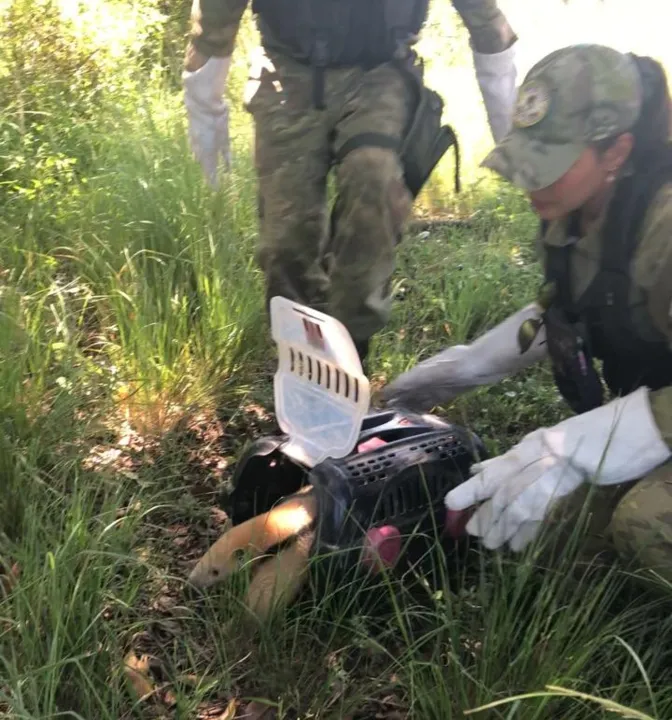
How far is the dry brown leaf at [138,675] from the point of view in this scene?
1.45m

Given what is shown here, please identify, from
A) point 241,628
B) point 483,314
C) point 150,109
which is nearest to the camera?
point 241,628

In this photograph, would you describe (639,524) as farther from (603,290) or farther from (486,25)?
(486,25)

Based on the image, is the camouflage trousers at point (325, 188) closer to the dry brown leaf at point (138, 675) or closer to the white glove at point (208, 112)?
the white glove at point (208, 112)

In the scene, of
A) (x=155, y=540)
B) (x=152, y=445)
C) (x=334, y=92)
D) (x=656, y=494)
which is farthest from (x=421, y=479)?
(x=334, y=92)

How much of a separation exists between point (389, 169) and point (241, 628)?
50.6 inches

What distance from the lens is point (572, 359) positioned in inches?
73.4

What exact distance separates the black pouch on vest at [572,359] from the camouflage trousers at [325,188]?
23.4 inches

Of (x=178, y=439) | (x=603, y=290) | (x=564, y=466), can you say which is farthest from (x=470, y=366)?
(x=178, y=439)

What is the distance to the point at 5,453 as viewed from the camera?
1.82 meters

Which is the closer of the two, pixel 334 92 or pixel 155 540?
pixel 155 540

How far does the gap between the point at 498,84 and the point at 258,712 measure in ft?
6.59

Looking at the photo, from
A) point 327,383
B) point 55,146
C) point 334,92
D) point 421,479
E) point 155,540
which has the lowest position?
point 155,540

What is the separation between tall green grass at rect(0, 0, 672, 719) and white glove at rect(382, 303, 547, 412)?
207 millimetres

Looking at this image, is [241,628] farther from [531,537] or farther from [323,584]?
[531,537]
